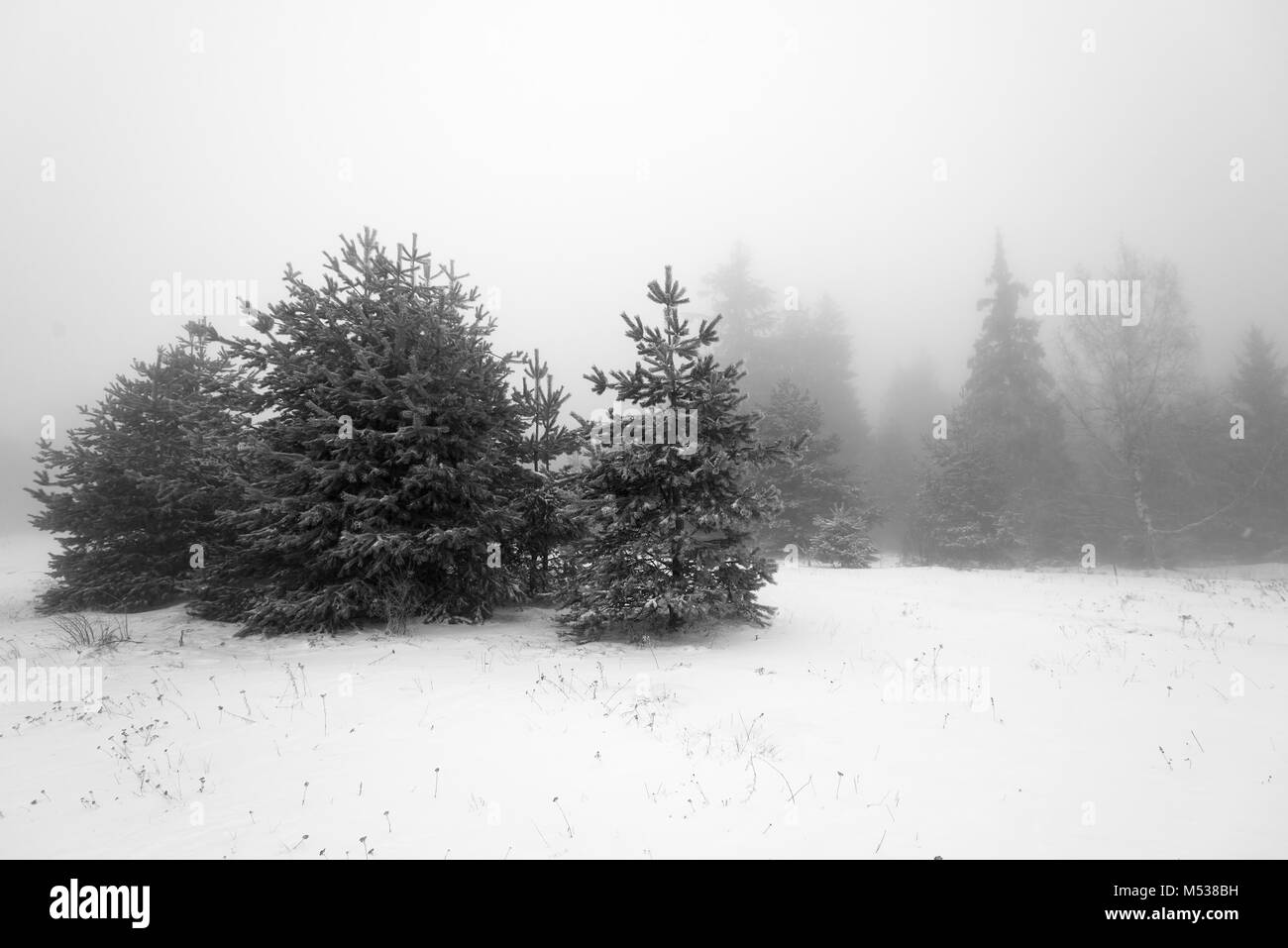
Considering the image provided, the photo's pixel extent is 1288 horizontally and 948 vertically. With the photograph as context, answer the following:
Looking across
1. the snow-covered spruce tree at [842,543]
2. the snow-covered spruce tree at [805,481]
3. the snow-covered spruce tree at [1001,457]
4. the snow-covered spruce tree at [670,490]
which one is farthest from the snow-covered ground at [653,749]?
the snow-covered spruce tree at [1001,457]

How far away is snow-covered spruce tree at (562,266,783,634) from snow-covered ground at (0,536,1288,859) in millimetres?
970

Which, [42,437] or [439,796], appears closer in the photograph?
[439,796]

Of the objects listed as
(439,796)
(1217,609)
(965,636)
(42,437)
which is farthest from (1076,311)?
(42,437)

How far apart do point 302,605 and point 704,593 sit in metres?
7.27

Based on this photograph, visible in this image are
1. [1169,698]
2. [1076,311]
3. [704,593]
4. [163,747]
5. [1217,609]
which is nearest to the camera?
[163,747]

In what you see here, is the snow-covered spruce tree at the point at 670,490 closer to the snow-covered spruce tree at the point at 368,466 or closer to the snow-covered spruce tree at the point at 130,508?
the snow-covered spruce tree at the point at 368,466

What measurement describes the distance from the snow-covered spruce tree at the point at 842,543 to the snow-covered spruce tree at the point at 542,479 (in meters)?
15.0

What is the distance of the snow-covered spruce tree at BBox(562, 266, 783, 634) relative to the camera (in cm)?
1018

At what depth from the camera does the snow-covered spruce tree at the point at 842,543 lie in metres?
23.8

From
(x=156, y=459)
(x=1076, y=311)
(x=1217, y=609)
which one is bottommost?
(x=1217, y=609)

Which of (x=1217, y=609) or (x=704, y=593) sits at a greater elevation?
(x=704, y=593)
